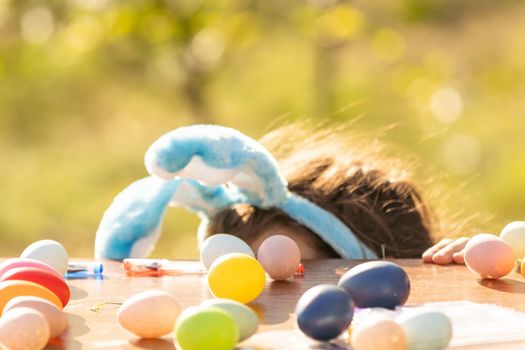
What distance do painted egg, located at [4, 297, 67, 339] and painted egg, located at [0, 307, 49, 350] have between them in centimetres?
3

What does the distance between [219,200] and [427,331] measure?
72 cm

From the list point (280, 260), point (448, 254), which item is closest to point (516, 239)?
point (448, 254)

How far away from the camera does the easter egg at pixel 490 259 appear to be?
0.93m

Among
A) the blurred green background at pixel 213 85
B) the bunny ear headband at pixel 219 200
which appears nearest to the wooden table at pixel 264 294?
the bunny ear headband at pixel 219 200

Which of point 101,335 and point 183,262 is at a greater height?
point 183,262

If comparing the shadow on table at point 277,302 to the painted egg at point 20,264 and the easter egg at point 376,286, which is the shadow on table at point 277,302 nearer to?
the easter egg at point 376,286

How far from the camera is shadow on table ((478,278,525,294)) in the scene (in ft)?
2.91

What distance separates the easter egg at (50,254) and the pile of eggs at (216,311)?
0.25 m

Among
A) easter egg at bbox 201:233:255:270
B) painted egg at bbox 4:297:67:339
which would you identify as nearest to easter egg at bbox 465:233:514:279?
easter egg at bbox 201:233:255:270

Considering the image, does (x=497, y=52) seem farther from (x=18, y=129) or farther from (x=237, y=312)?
(x=237, y=312)

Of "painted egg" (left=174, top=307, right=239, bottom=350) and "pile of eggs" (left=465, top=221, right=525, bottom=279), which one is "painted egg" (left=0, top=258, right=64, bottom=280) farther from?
"pile of eggs" (left=465, top=221, right=525, bottom=279)

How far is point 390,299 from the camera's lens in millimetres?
743

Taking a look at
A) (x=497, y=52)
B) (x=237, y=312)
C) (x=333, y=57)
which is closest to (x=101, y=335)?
(x=237, y=312)

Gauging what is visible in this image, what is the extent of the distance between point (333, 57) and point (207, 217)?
3.09 m
